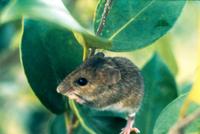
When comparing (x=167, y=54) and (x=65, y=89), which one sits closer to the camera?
(x=65, y=89)

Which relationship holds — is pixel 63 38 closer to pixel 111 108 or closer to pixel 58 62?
pixel 58 62

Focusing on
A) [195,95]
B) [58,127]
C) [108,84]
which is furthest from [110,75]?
[58,127]

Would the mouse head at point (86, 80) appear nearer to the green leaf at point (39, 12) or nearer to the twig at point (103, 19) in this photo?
the twig at point (103, 19)

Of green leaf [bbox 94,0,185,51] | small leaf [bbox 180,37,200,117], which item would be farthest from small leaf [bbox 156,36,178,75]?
small leaf [bbox 180,37,200,117]

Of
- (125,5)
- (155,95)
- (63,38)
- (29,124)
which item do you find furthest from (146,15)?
(29,124)

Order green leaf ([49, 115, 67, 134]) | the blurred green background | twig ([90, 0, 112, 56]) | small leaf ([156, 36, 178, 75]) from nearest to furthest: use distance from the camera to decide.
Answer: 1. twig ([90, 0, 112, 56])
2. green leaf ([49, 115, 67, 134])
3. small leaf ([156, 36, 178, 75])
4. the blurred green background

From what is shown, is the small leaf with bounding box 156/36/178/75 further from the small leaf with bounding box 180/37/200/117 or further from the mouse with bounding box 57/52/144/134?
the small leaf with bounding box 180/37/200/117

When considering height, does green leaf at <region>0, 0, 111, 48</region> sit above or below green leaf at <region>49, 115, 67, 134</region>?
below

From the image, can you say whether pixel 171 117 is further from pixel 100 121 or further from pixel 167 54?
pixel 167 54
